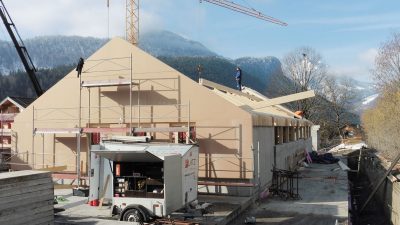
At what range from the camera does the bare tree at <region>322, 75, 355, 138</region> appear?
81.6m

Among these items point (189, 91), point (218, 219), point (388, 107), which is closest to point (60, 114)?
point (189, 91)

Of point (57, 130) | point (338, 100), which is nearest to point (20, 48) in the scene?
point (57, 130)

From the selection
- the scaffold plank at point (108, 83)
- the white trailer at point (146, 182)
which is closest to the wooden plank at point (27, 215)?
the white trailer at point (146, 182)

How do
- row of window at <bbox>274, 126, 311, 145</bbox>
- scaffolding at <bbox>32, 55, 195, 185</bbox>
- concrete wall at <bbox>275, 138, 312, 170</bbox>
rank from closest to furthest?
scaffolding at <bbox>32, 55, 195, 185</bbox> < concrete wall at <bbox>275, 138, 312, 170</bbox> < row of window at <bbox>274, 126, 311, 145</bbox>

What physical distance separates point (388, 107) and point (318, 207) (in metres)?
27.9

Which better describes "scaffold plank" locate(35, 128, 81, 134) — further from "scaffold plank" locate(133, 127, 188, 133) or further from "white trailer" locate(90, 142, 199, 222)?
"white trailer" locate(90, 142, 199, 222)

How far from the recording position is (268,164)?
22.8 m

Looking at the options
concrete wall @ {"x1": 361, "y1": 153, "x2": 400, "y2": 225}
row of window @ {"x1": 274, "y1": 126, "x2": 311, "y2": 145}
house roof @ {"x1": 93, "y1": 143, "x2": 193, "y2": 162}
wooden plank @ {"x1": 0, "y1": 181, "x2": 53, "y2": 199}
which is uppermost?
row of window @ {"x1": 274, "y1": 126, "x2": 311, "y2": 145}

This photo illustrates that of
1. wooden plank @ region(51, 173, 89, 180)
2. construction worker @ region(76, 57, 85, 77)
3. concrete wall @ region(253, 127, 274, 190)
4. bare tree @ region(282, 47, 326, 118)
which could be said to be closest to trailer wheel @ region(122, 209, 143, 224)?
concrete wall @ region(253, 127, 274, 190)

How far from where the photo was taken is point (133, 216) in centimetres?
1445

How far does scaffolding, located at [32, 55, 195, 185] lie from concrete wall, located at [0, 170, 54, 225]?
776cm

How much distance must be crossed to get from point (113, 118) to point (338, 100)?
68783 millimetres

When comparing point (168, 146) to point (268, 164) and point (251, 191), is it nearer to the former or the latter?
point (251, 191)

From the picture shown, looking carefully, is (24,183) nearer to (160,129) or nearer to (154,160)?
(154,160)
